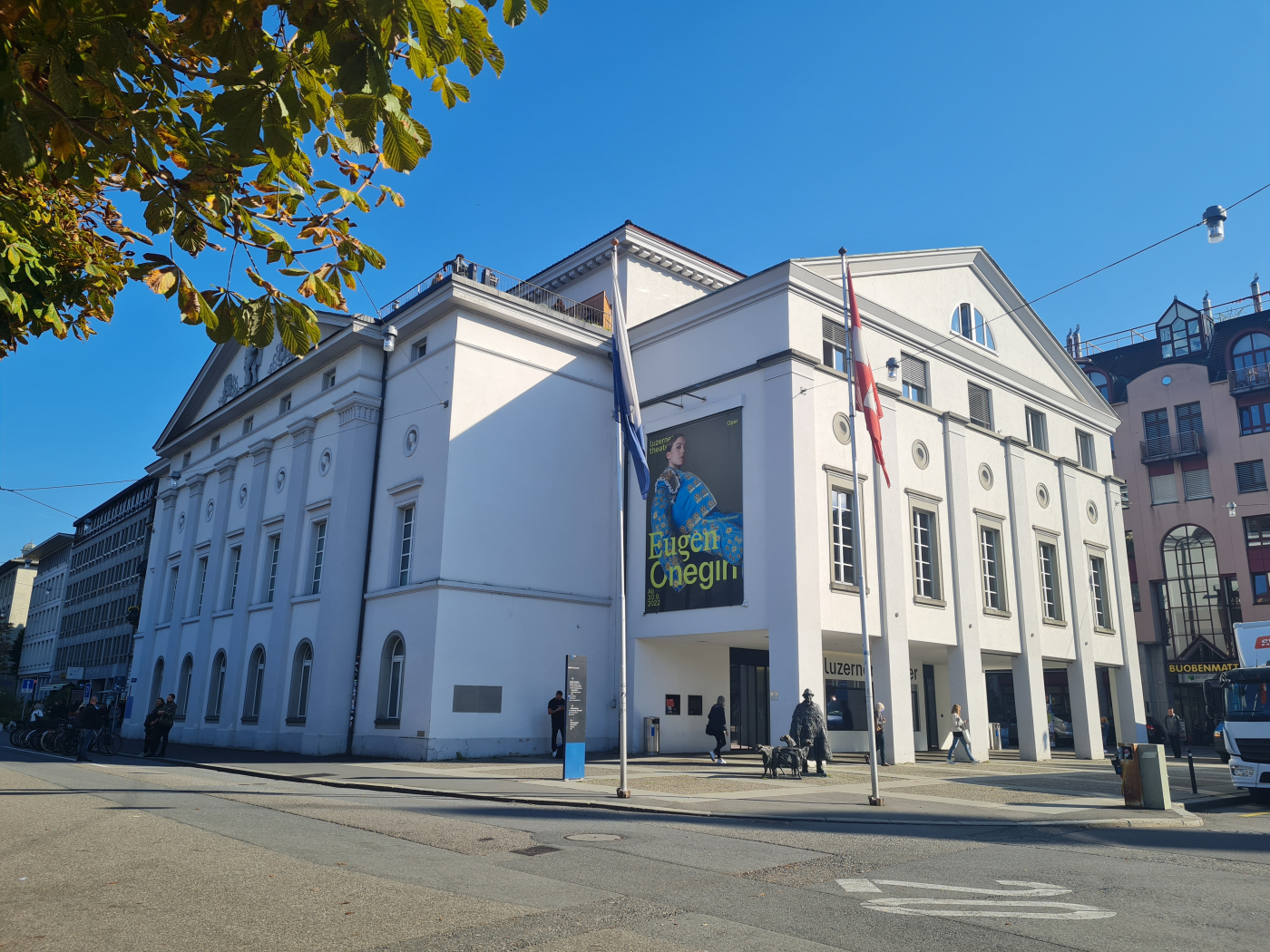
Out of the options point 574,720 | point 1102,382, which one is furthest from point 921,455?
point 1102,382

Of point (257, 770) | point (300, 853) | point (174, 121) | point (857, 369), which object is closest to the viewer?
point (174, 121)

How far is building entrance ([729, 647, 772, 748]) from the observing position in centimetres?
2733

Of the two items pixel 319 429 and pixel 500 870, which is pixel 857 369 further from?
pixel 319 429

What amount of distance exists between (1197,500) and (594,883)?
46.4 m

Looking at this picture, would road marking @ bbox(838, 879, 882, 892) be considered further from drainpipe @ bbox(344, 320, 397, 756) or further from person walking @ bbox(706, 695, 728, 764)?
drainpipe @ bbox(344, 320, 397, 756)

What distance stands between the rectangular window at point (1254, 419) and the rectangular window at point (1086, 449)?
14051mm

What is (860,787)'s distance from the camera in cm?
1664

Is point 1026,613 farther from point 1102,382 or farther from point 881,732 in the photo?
point 1102,382

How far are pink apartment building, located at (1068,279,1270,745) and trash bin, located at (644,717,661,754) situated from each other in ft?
100

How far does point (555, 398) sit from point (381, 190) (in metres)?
21.3

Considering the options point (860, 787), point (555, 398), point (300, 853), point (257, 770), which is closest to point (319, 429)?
point (555, 398)

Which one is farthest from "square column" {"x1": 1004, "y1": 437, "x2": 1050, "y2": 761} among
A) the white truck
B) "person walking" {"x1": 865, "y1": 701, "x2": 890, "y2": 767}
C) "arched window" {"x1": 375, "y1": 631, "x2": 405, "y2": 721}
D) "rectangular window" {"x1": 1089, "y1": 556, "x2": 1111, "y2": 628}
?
"arched window" {"x1": 375, "y1": 631, "x2": 405, "y2": 721}

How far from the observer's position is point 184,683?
35312 mm

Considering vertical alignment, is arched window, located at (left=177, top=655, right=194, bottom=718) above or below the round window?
below
